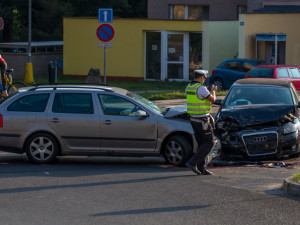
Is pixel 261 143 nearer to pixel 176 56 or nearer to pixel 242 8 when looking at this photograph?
pixel 176 56

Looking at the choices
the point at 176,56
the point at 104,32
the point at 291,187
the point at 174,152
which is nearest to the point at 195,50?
the point at 176,56

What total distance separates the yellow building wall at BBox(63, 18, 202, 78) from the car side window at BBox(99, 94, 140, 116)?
19397 mm

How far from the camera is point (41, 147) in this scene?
1091cm

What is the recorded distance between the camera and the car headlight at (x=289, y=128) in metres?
11.4

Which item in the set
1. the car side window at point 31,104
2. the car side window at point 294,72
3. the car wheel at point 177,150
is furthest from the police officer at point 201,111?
the car side window at point 294,72

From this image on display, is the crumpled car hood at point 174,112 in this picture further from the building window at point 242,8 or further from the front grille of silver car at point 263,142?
the building window at point 242,8

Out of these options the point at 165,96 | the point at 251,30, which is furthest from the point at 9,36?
the point at 165,96

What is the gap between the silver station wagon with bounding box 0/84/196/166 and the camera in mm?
10844

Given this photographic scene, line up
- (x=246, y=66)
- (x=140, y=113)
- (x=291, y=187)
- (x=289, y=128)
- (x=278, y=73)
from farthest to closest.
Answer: (x=246, y=66) → (x=278, y=73) → (x=289, y=128) → (x=140, y=113) → (x=291, y=187)

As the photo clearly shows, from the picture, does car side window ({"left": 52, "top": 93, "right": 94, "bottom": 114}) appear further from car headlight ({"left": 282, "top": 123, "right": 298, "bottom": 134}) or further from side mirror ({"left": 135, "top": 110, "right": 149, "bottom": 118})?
car headlight ({"left": 282, "top": 123, "right": 298, "bottom": 134})

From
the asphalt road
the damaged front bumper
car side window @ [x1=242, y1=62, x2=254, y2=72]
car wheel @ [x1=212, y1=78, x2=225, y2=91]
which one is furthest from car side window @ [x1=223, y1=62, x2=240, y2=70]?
the asphalt road

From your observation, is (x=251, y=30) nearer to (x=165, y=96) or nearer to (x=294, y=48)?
(x=294, y=48)

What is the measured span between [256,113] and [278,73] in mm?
10337

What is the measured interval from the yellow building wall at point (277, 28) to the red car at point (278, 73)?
23.9 feet
